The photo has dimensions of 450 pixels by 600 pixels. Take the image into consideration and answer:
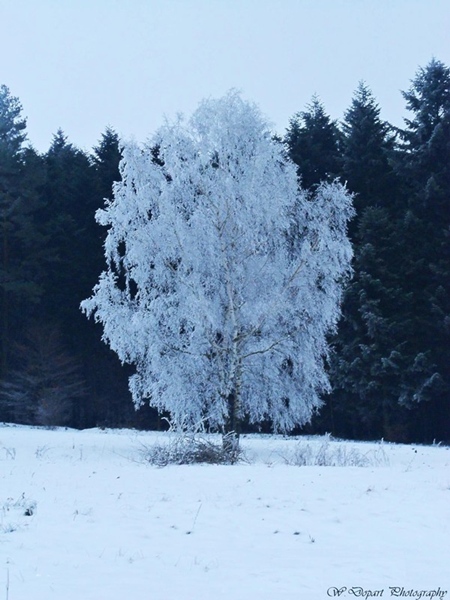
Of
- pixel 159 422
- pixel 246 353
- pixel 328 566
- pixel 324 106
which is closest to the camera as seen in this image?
pixel 328 566

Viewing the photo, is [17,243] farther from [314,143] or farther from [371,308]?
[371,308]

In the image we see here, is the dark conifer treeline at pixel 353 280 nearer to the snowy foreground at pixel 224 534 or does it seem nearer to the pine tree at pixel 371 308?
the pine tree at pixel 371 308

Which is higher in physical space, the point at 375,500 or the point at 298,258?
the point at 298,258

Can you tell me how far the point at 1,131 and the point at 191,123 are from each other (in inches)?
916

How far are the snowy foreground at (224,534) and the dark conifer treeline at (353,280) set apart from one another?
14.3 metres

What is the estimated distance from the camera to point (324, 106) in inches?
1485

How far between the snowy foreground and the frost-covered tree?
5.73m

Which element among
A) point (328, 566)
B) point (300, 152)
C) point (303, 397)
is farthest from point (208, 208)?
point (300, 152)

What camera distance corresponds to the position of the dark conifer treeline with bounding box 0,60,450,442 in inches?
1104

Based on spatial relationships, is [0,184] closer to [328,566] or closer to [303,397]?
[303,397]

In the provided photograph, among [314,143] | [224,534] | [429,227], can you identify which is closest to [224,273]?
[224,534]

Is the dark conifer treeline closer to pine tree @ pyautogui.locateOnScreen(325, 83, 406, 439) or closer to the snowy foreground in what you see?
pine tree @ pyautogui.locateOnScreen(325, 83, 406, 439)

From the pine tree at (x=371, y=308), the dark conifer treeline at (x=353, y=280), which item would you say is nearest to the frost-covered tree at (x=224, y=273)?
the dark conifer treeline at (x=353, y=280)

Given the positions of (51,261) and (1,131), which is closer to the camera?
(51,261)
